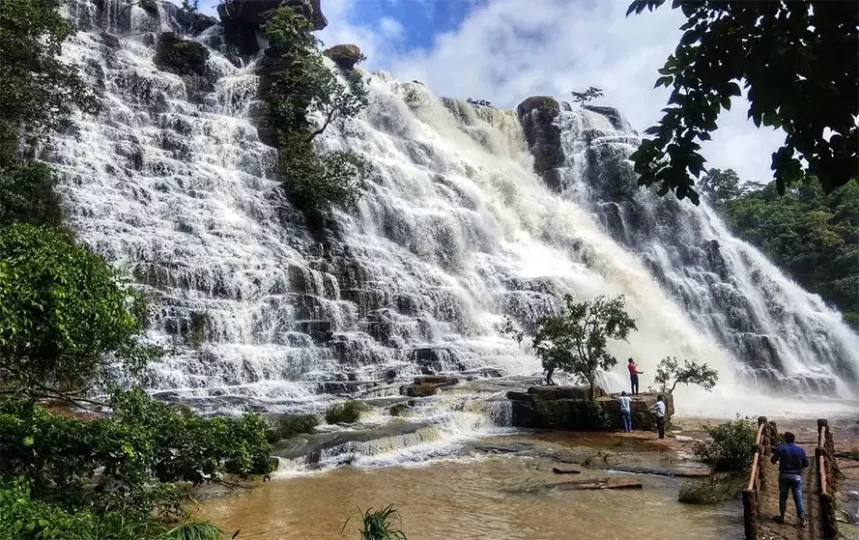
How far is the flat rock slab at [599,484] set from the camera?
11031 millimetres

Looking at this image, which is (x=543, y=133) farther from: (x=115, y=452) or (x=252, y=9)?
(x=115, y=452)

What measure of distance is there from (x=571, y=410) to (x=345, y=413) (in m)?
6.08

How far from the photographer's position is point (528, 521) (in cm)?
920

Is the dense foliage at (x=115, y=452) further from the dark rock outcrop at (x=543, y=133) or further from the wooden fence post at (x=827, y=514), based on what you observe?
the dark rock outcrop at (x=543, y=133)

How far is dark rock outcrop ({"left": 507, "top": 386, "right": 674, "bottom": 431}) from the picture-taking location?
1722 centimetres

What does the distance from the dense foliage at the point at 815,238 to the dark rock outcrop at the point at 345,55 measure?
3273 centimetres

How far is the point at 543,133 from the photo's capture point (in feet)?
154

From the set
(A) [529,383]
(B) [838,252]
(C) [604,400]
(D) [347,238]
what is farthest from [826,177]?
(B) [838,252]

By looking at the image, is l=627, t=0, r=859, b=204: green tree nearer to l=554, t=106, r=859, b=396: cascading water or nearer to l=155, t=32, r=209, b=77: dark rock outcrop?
l=554, t=106, r=859, b=396: cascading water

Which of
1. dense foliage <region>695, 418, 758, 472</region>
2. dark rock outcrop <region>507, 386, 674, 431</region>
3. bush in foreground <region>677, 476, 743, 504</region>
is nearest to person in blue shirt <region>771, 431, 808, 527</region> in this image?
bush in foreground <region>677, 476, 743, 504</region>

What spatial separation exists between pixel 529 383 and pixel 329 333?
6770 millimetres

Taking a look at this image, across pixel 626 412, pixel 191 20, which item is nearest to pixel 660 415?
pixel 626 412

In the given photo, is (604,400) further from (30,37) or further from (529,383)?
(30,37)

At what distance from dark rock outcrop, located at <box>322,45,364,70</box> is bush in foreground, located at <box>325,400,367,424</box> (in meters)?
31.4
